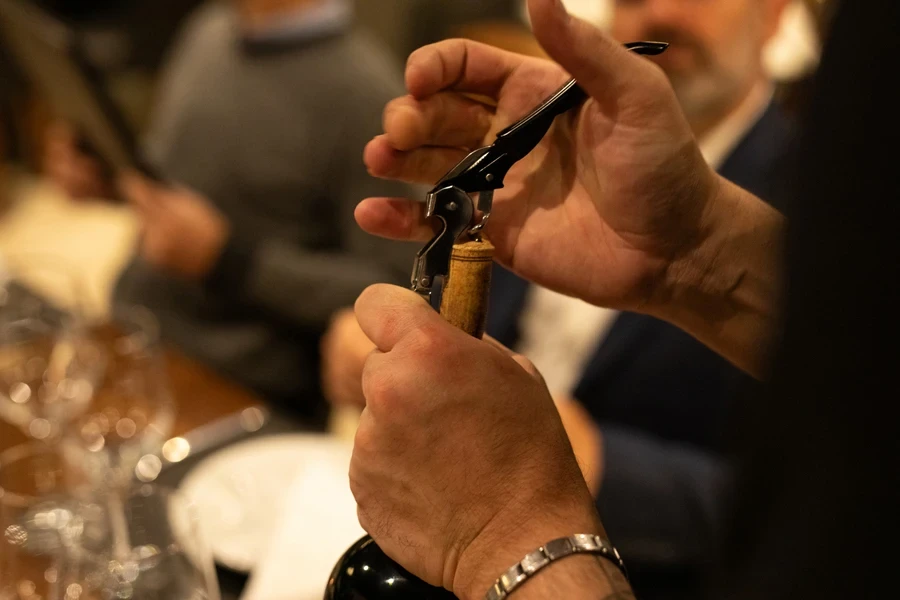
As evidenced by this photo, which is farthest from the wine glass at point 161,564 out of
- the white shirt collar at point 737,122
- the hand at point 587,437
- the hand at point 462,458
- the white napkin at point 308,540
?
the white shirt collar at point 737,122

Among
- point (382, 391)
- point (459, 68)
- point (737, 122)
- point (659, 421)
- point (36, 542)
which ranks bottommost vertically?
point (659, 421)

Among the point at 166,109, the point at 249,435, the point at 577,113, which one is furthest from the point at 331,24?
the point at 577,113

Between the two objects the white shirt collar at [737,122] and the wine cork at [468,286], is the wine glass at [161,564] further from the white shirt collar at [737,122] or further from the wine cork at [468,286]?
the white shirt collar at [737,122]

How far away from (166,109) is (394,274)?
0.84 m

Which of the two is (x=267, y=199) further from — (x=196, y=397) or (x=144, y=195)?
(x=196, y=397)

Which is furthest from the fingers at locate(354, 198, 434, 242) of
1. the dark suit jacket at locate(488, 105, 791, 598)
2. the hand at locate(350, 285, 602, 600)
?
the dark suit jacket at locate(488, 105, 791, 598)

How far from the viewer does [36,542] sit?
1.99ft

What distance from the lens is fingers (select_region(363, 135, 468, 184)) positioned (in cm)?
55

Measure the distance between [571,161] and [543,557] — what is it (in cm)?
30

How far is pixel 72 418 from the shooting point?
0.85 m

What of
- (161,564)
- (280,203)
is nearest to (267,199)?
(280,203)

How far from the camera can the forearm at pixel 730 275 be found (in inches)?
22.4

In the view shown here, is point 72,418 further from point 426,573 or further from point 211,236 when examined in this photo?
point 211,236

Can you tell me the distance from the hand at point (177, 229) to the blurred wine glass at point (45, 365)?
275mm
